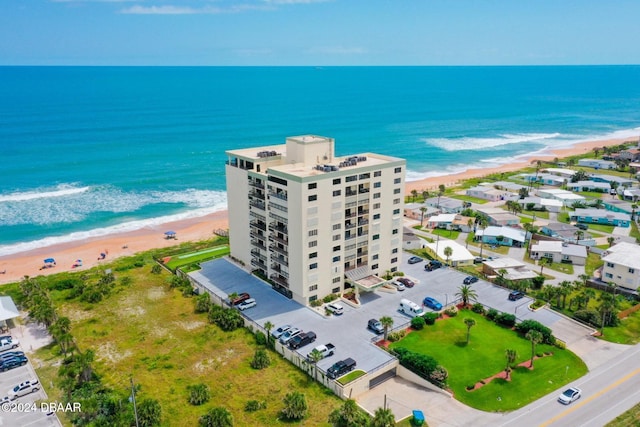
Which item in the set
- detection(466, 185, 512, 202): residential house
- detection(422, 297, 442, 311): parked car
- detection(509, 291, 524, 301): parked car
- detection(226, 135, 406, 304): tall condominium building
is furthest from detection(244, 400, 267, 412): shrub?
detection(466, 185, 512, 202): residential house

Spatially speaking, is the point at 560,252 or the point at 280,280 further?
the point at 560,252

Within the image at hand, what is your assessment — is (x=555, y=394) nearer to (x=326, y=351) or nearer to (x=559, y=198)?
(x=326, y=351)

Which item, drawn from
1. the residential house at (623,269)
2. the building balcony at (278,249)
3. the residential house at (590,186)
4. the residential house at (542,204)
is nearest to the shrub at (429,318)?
the building balcony at (278,249)

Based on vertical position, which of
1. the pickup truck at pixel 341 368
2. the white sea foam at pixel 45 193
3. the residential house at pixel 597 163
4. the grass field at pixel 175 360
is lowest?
the grass field at pixel 175 360

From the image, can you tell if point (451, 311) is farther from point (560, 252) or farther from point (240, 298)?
point (560, 252)

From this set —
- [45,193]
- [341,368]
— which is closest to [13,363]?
[341,368]

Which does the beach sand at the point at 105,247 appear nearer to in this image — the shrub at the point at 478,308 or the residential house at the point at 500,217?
the shrub at the point at 478,308

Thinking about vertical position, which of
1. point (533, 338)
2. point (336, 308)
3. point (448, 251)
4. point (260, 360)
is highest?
point (448, 251)
